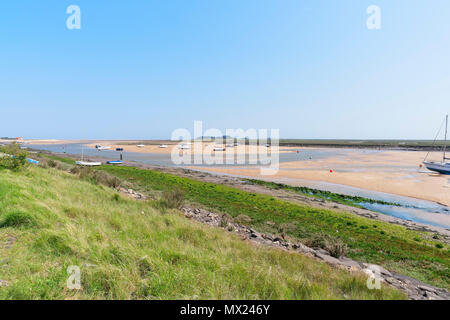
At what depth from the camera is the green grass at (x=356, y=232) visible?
317 inches

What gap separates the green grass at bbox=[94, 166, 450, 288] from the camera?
8055 mm

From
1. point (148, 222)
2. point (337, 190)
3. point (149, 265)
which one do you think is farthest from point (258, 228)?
point (337, 190)

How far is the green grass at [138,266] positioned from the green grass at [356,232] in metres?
5.04

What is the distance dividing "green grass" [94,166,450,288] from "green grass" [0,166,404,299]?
504 centimetres

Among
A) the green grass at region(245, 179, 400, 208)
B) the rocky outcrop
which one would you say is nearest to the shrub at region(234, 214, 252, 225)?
the rocky outcrop

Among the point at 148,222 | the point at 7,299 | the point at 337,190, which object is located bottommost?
the point at 337,190

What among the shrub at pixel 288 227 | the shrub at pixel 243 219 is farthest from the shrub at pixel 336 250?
the shrub at pixel 243 219

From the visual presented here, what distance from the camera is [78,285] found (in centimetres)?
351

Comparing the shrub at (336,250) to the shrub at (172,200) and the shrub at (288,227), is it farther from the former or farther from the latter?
the shrub at (172,200)

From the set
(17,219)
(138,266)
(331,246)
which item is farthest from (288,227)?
(17,219)

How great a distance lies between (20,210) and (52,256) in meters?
2.64

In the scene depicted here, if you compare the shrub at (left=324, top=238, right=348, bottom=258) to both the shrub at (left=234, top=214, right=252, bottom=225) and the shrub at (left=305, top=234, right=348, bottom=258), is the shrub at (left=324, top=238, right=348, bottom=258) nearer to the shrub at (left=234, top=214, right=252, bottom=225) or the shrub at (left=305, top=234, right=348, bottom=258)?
the shrub at (left=305, top=234, right=348, bottom=258)

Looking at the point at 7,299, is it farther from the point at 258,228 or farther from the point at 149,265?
the point at 258,228

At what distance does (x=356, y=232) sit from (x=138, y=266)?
11138 mm
